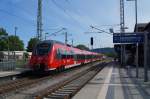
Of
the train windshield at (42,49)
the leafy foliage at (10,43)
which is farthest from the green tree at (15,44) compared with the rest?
the train windshield at (42,49)

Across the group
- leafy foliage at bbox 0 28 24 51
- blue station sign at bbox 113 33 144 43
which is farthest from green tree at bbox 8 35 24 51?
blue station sign at bbox 113 33 144 43

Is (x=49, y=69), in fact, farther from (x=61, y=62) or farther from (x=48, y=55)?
(x=61, y=62)

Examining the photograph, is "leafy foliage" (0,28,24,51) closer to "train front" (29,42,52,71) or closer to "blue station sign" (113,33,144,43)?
"train front" (29,42,52,71)

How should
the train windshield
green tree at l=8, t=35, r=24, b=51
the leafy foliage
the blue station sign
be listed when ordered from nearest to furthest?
the blue station sign, the train windshield, the leafy foliage, green tree at l=8, t=35, r=24, b=51

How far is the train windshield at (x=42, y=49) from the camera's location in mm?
27980

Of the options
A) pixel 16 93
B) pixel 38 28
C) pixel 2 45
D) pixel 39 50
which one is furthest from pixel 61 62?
pixel 2 45

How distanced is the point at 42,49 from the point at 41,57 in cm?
95

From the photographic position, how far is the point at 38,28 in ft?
137

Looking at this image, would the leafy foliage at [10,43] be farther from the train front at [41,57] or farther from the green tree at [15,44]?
the train front at [41,57]

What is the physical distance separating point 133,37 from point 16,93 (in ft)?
45.2

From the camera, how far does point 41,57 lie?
27.6 m

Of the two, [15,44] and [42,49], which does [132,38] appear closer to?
[42,49]

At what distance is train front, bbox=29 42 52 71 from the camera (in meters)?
27.2

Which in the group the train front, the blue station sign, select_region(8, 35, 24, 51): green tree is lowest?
the train front
